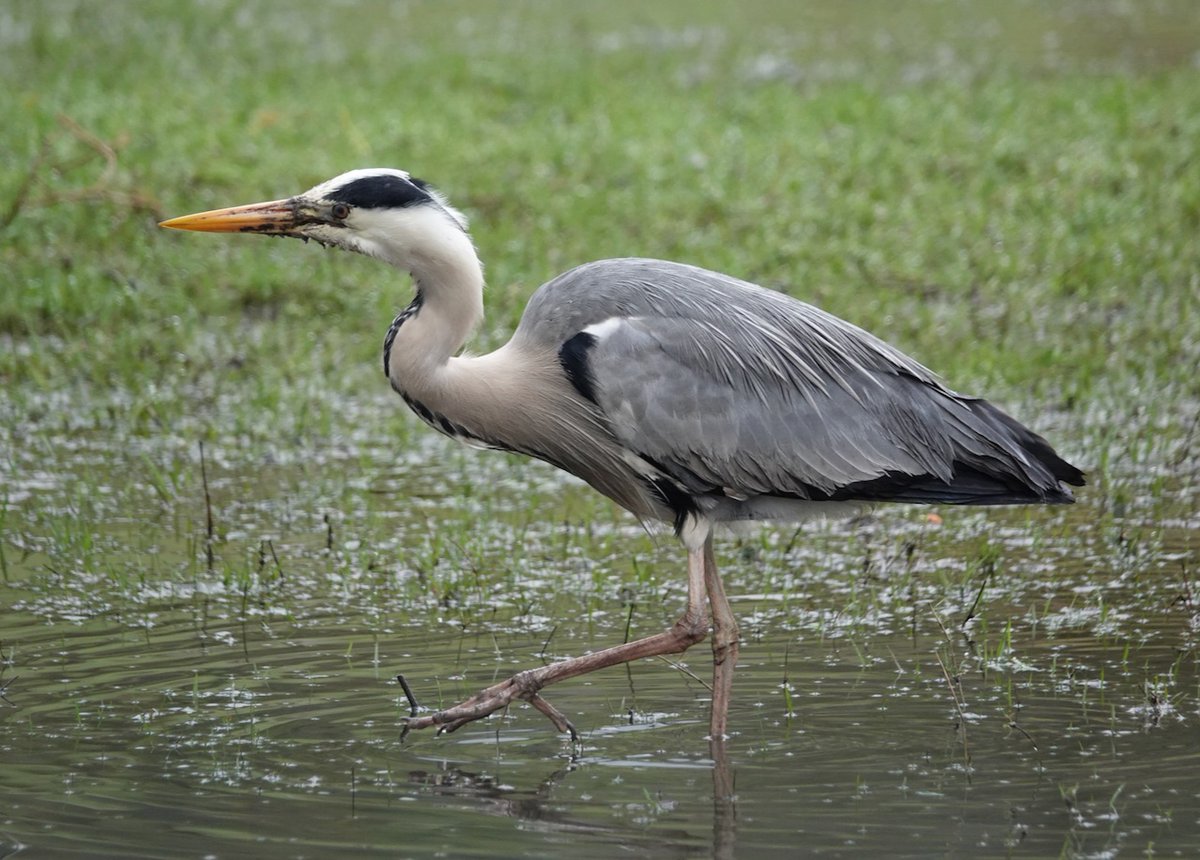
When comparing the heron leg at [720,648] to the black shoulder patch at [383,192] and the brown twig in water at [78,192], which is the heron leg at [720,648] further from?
the brown twig in water at [78,192]

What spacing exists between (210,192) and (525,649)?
6.01m

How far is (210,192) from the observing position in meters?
10.9

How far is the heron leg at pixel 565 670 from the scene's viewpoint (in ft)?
15.9

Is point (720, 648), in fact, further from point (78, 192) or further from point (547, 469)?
point (78, 192)

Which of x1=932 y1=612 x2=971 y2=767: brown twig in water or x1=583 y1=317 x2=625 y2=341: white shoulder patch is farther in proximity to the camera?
x1=583 y1=317 x2=625 y2=341: white shoulder patch

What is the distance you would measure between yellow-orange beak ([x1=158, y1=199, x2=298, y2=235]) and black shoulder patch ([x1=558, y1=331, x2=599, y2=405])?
2.84ft

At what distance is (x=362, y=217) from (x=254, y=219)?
12.7 inches

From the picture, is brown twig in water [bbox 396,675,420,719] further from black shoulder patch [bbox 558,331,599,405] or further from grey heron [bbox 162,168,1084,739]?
black shoulder patch [bbox 558,331,599,405]

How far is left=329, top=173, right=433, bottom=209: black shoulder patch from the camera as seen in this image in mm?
5273

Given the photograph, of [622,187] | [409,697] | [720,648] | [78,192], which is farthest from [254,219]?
[622,187]

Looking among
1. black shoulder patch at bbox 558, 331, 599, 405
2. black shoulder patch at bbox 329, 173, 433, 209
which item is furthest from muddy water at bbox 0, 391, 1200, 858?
black shoulder patch at bbox 329, 173, 433, 209

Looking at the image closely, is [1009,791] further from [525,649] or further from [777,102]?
[777,102]

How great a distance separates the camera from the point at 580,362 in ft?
17.4

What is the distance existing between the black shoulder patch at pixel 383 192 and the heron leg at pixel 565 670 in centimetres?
132
